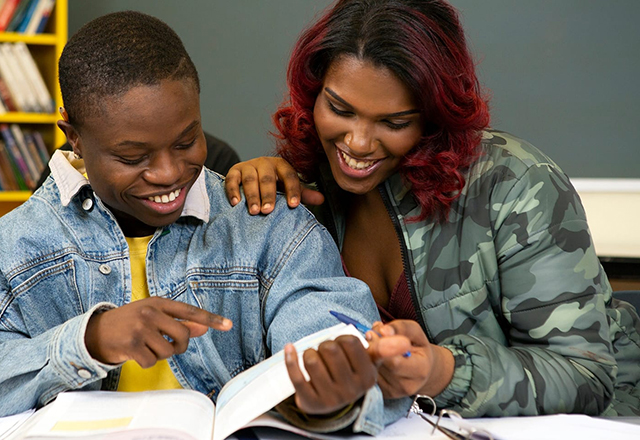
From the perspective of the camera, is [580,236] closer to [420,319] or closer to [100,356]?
[420,319]

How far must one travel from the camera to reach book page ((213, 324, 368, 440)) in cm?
85

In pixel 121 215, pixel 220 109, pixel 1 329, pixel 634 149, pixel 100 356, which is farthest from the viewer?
pixel 220 109

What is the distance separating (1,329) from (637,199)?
2606 mm

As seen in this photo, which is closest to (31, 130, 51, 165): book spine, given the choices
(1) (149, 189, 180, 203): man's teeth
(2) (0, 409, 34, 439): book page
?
(1) (149, 189, 180, 203): man's teeth

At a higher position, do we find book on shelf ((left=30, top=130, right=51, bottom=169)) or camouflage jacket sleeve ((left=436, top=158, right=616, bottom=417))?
camouflage jacket sleeve ((left=436, top=158, right=616, bottom=417))

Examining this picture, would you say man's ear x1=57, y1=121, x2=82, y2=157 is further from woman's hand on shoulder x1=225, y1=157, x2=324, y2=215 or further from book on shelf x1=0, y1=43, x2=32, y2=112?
book on shelf x1=0, y1=43, x2=32, y2=112

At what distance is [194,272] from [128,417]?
0.37m

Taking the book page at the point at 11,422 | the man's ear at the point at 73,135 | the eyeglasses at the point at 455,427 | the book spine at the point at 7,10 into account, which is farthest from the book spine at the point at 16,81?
the eyeglasses at the point at 455,427

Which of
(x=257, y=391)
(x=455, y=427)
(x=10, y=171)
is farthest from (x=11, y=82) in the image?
(x=455, y=427)

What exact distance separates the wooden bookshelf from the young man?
2118mm

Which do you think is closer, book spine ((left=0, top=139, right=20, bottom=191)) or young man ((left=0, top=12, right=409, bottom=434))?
young man ((left=0, top=12, right=409, bottom=434))

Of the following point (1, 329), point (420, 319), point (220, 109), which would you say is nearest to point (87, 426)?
point (1, 329)

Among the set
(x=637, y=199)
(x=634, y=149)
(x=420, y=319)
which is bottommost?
(x=637, y=199)

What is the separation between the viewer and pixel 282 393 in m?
0.86
